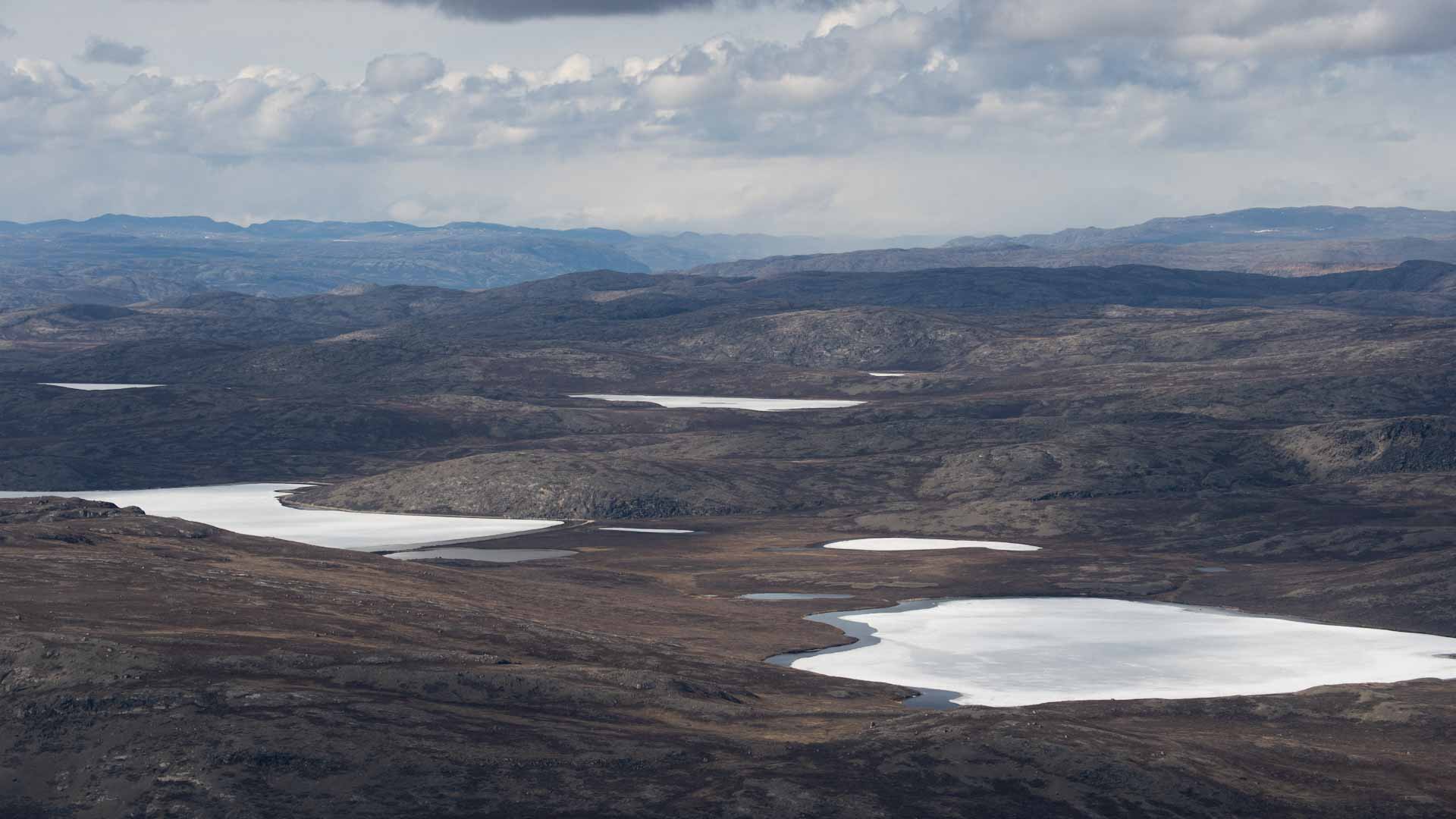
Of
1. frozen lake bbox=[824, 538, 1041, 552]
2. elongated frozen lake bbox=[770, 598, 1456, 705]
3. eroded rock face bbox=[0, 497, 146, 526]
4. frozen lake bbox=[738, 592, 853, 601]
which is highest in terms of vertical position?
eroded rock face bbox=[0, 497, 146, 526]

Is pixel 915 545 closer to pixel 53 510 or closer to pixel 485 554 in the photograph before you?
pixel 485 554

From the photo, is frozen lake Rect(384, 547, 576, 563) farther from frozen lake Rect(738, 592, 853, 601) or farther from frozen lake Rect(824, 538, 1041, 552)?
frozen lake Rect(824, 538, 1041, 552)

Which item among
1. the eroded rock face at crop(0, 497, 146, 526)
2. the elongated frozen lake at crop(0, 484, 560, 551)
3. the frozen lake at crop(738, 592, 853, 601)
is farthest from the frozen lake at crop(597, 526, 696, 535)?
the eroded rock face at crop(0, 497, 146, 526)

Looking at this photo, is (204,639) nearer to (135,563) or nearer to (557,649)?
(557,649)

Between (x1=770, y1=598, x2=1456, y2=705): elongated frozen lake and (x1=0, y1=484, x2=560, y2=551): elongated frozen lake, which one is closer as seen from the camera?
(x1=770, y1=598, x2=1456, y2=705): elongated frozen lake

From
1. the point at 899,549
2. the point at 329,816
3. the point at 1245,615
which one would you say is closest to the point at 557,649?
the point at 329,816
